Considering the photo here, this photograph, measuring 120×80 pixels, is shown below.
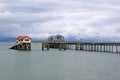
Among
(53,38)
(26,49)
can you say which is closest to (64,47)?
(26,49)

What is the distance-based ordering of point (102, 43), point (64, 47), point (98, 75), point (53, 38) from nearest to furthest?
point (98, 75) < point (102, 43) < point (64, 47) < point (53, 38)

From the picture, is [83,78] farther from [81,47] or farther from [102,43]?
[81,47]

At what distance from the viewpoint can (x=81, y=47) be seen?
154750mm

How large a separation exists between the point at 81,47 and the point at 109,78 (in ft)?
344

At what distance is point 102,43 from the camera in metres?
129

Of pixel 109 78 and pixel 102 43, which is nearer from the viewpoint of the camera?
pixel 109 78

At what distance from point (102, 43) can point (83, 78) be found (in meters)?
79.7

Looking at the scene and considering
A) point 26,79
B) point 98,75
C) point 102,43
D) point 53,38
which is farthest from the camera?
point 53,38

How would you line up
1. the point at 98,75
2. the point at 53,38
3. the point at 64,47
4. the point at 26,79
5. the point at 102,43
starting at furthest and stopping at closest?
the point at 53,38 < the point at 64,47 < the point at 102,43 < the point at 98,75 < the point at 26,79

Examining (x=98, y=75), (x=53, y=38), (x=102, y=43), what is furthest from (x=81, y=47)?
(x=98, y=75)

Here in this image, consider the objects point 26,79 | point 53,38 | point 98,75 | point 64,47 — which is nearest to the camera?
point 26,79

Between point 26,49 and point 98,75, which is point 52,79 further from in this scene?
point 26,49

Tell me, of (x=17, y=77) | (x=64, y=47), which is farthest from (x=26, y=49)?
(x=17, y=77)

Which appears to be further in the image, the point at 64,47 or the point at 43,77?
the point at 64,47
